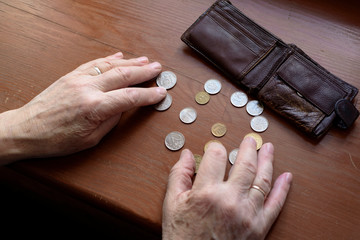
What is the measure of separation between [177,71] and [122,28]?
371 mm

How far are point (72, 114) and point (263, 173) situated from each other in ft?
2.39

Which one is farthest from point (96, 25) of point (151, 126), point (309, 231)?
point (309, 231)

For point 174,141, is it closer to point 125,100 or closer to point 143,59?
point 125,100

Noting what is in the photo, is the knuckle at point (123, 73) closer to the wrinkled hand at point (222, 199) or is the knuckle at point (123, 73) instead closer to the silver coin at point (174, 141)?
the silver coin at point (174, 141)

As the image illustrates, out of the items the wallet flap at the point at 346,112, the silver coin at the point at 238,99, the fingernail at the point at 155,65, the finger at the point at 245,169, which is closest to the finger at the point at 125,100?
the fingernail at the point at 155,65

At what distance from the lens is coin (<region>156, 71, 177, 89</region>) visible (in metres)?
1.29

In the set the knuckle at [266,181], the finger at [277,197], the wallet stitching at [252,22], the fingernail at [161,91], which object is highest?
the wallet stitching at [252,22]

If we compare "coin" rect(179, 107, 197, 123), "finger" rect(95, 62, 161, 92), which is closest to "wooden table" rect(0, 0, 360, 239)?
"coin" rect(179, 107, 197, 123)

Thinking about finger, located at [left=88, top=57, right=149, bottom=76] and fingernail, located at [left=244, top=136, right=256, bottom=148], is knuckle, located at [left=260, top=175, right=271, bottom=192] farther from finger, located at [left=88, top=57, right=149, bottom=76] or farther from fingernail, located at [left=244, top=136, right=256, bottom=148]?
finger, located at [left=88, top=57, right=149, bottom=76]

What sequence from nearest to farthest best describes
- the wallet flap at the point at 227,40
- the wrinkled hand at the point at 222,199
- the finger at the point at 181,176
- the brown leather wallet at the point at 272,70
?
the wrinkled hand at the point at 222,199 → the finger at the point at 181,176 → the brown leather wallet at the point at 272,70 → the wallet flap at the point at 227,40

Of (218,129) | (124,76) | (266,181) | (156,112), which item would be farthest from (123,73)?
(266,181)

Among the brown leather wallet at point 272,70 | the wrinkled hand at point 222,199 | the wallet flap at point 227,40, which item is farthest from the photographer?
the wallet flap at point 227,40

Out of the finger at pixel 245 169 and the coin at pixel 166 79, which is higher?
the coin at pixel 166 79

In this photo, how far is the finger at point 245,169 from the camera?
3.19 feet
